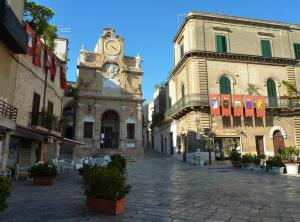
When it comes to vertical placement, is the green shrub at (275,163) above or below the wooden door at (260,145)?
below

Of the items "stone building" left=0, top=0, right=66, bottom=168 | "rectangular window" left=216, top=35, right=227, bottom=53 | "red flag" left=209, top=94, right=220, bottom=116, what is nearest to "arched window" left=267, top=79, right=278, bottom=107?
"rectangular window" left=216, top=35, right=227, bottom=53

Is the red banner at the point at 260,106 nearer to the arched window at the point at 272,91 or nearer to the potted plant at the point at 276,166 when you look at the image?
the arched window at the point at 272,91

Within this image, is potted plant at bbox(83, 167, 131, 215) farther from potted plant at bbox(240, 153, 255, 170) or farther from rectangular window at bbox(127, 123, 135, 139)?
rectangular window at bbox(127, 123, 135, 139)

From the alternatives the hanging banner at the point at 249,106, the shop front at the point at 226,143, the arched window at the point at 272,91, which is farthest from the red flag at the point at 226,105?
the arched window at the point at 272,91

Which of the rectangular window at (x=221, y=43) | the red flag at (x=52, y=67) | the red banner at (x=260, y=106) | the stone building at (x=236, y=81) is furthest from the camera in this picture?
the rectangular window at (x=221, y=43)

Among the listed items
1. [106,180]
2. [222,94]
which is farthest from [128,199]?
[222,94]

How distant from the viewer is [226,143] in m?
24.8

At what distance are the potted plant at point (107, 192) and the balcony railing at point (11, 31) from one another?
27.6 ft

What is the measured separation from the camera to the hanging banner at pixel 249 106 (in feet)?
81.0

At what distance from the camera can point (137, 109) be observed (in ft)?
99.2

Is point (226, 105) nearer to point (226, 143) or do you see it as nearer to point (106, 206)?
point (226, 143)

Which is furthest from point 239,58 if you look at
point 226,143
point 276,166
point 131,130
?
point 276,166

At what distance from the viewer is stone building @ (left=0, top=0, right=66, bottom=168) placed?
12.2 meters

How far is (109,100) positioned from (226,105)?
12.5 m
